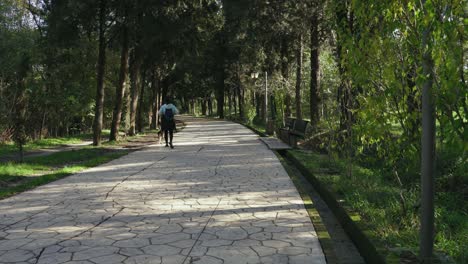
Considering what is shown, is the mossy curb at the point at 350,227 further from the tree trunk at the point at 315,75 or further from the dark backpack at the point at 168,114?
the tree trunk at the point at 315,75

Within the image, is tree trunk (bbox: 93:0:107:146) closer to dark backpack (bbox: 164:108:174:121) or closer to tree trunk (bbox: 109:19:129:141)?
tree trunk (bbox: 109:19:129:141)

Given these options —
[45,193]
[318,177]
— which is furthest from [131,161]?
[318,177]

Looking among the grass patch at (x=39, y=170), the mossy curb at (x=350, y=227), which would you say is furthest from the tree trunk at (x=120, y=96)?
the mossy curb at (x=350, y=227)

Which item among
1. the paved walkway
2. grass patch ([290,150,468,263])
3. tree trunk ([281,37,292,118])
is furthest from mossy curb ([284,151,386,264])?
tree trunk ([281,37,292,118])

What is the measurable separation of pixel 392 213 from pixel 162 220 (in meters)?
3.12

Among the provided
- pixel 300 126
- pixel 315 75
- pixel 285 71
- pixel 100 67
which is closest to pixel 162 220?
pixel 300 126

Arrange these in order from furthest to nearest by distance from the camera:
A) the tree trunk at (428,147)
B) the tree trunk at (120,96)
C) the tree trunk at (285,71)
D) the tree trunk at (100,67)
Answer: the tree trunk at (285,71)
the tree trunk at (120,96)
the tree trunk at (100,67)
the tree trunk at (428,147)

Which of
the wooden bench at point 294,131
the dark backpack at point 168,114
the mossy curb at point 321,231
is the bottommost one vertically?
the mossy curb at point 321,231

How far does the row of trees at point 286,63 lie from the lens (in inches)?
146

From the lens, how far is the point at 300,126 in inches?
604

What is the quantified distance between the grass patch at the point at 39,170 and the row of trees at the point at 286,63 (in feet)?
3.66

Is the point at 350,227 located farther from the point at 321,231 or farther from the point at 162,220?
the point at 162,220

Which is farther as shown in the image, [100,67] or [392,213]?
[100,67]

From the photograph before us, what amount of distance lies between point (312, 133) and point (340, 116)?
916 cm
